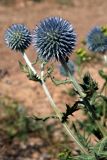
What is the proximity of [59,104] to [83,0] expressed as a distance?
780 centimetres

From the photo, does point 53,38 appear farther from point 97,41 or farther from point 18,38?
point 97,41

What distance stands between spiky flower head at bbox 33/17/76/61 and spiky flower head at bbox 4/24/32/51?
19cm

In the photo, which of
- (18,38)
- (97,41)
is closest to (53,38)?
(18,38)

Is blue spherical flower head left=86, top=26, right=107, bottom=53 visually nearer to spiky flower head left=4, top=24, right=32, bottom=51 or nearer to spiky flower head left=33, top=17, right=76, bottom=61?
spiky flower head left=4, top=24, right=32, bottom=51

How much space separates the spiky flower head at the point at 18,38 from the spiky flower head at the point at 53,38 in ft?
0.64

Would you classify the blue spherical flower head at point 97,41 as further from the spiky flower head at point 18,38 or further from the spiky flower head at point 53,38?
the spiky flower head at point 53,38

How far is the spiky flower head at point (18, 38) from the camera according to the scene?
3.54 metres

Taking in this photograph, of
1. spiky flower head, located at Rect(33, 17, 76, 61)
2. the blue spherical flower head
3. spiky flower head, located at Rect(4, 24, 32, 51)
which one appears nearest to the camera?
spiky flower head, located at Rect(33, 17, 76, 61)

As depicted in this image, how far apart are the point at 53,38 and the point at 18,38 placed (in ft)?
1.19

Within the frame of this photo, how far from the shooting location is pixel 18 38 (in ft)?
11.7

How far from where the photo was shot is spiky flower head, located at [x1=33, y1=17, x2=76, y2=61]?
325cm

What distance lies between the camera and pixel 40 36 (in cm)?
335

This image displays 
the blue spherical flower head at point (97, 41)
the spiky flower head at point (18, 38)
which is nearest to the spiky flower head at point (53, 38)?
the spiky flower head at point (18, 38)

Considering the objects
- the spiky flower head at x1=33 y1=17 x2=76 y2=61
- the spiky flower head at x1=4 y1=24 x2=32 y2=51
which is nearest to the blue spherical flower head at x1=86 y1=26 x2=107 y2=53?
the spiky flower head at x1=4 y1=24 x2=32 y2=51
